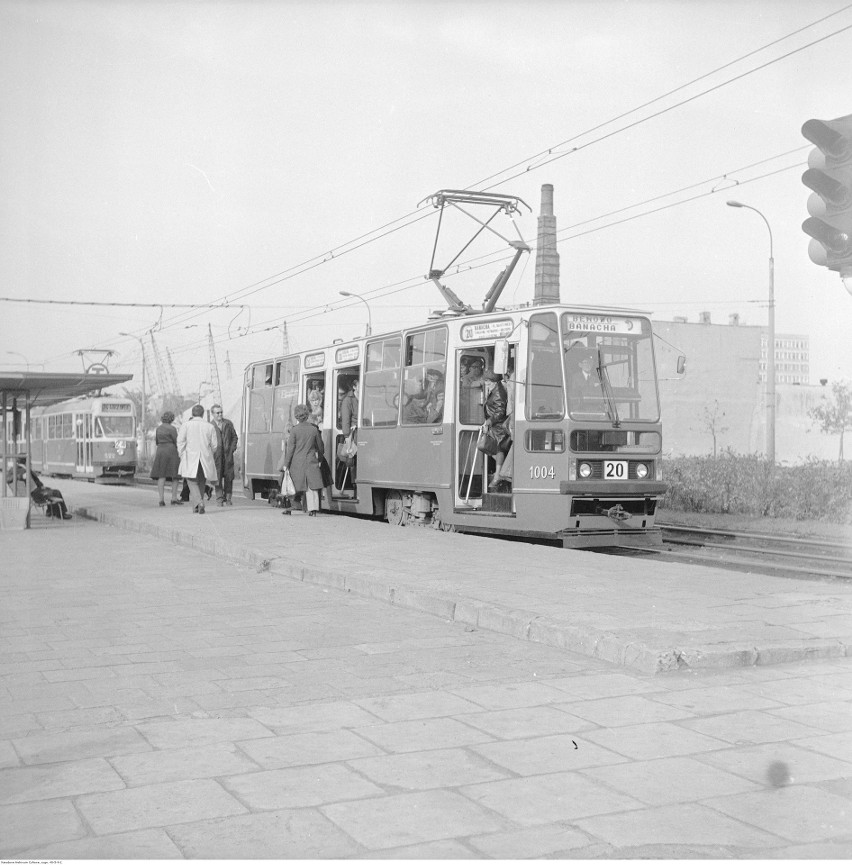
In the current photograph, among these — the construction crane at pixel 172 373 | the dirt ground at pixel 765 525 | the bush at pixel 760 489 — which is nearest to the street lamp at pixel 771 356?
the bush at pixel 760 489

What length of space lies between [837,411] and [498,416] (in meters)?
45.1

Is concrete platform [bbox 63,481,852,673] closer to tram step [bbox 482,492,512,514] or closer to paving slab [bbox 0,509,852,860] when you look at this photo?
paving slab [bbox 0,509,852,860]

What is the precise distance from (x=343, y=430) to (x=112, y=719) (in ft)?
40.1

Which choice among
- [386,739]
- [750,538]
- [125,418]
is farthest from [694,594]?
[125,418]

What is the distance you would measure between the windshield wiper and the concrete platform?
2.09 meters

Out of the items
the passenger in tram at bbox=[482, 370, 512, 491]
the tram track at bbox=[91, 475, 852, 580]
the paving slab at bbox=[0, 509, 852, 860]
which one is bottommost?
the paving slab at bbox=[0, 509, 852, 860]

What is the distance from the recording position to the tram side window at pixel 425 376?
14672 millimetres

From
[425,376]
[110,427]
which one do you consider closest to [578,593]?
[425,376]

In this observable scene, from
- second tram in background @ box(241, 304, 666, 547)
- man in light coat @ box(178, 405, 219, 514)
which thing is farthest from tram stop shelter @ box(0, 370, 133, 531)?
second tram in background @ box(241, 304, 666, 547)

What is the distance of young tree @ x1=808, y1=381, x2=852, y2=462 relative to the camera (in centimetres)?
5091

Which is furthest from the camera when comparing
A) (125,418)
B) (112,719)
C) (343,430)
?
(125,418)

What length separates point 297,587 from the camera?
32.7 ft

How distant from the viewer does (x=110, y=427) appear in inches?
1543

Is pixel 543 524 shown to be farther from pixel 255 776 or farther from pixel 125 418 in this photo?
pixel 125 418
